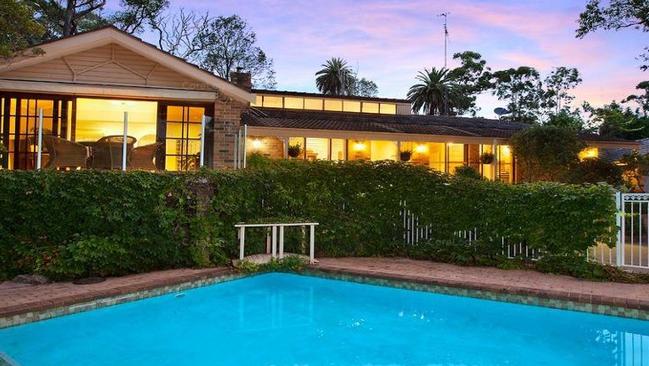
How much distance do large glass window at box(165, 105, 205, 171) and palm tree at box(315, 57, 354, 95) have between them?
3839 cm

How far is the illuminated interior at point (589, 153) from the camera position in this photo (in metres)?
20.2

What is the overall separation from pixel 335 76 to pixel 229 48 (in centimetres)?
1461

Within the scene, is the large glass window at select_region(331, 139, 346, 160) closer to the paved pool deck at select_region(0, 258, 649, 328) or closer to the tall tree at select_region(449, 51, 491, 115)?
the paved pool deck at select_region(0, 258, 649, 328)

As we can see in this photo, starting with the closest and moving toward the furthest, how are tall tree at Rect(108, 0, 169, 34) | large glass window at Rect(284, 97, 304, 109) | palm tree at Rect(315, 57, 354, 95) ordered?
large glass window at Rect(284, 97, 304, 109)
tall tree at Rect(108, 0, 169, 34)
palm tree at Rect(315, 57, 354, 95)

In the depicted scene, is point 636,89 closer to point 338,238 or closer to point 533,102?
point 533,102

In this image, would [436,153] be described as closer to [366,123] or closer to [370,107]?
[366,123]

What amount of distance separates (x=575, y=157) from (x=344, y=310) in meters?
15.0

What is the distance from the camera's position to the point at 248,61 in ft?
131

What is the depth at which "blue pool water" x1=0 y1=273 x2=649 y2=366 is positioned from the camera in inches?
219

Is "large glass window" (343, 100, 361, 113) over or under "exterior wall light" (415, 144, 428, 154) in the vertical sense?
over

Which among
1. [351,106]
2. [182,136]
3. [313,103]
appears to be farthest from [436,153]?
[182,136]

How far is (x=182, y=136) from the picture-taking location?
12.5m

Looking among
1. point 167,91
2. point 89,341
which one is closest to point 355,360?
point 89,341

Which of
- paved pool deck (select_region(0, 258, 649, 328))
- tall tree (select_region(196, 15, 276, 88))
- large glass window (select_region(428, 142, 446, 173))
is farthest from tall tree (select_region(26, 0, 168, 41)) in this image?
paved pool deck (select_region(0, 258, 649, 328))
